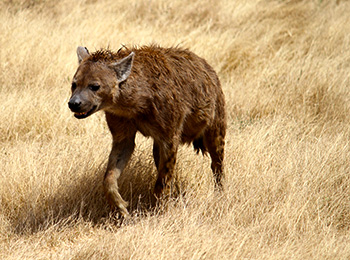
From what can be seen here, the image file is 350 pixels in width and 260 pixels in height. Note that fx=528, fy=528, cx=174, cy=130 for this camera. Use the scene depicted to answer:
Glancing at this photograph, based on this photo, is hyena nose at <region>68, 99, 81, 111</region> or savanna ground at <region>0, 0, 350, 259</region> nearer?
hyena nose at <region>68, 99, 81, 111</region>

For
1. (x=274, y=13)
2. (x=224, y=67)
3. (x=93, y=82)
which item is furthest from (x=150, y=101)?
(x=274, y=13)

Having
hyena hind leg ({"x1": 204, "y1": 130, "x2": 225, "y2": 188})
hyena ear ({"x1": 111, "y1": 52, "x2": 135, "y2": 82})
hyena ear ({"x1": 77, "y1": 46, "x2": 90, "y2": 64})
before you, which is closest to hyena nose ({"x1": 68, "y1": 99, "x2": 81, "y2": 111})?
hyena ear ({"x1": 111, "y1": 52, "x2": 135, "y2": 82})

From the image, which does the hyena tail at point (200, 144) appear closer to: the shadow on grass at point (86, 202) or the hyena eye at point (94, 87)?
the shadow on grass at point (86, 202)

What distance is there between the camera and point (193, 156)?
6.34m

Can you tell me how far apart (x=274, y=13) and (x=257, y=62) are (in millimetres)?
2980

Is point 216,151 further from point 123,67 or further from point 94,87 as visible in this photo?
point 94,87

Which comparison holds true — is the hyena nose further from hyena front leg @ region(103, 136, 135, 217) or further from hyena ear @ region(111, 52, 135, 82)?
hyena front leg @ region(103, 136, 135, 217)

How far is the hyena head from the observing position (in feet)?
15.1

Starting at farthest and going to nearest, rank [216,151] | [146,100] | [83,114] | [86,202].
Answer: [216,151]
[86,202]
[146,100]
[83,114]

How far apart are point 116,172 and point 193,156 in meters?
1.46

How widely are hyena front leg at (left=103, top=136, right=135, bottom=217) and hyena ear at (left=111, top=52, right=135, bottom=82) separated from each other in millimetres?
675

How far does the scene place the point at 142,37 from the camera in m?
10.1

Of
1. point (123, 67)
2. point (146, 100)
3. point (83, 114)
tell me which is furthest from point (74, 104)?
point (146, 100)

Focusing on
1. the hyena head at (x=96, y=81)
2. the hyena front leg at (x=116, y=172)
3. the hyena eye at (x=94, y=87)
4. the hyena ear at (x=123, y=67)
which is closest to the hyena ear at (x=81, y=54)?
the hyena head at (x=96, y=81)
